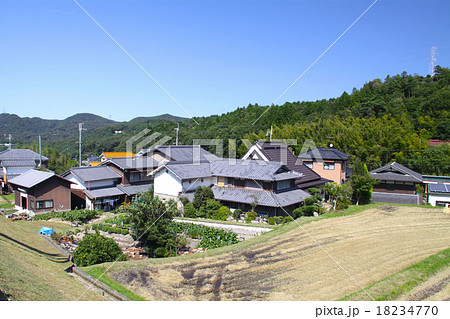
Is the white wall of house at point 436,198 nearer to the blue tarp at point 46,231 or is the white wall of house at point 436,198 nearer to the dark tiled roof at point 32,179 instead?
the blue tarp at point 46,231

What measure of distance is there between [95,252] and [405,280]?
25.6 feet

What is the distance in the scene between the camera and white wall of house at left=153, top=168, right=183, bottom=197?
16.9 metres

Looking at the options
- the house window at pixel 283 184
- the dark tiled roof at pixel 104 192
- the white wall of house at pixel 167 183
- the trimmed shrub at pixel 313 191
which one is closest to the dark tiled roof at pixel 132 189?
the dark tiled roof at pixel 104 192

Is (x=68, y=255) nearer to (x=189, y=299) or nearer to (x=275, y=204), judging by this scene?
(x=189, y=299)

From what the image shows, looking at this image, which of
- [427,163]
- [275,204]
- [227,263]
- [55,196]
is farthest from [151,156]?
[427,163]

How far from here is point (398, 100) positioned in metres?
33.4

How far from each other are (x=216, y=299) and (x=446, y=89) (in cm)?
3728

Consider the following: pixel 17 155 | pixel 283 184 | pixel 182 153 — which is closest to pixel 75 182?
pixel 182 153

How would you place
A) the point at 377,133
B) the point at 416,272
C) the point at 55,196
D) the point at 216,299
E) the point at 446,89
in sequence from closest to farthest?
the point at 216,299 → the point at 416,272 → the point at 55,196 → the point at 377,133 → the point at 446,89

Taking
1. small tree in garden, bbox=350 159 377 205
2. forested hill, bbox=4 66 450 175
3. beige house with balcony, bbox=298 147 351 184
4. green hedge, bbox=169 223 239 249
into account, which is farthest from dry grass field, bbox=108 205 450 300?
forested hill, bbox=4 66 450 175

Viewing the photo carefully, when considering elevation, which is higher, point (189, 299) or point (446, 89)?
point (446, 89)

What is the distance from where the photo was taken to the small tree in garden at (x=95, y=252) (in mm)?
8219

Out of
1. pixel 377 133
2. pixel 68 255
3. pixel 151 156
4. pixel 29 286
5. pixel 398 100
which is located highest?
pixel 398 100

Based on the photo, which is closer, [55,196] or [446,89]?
[55,196]
